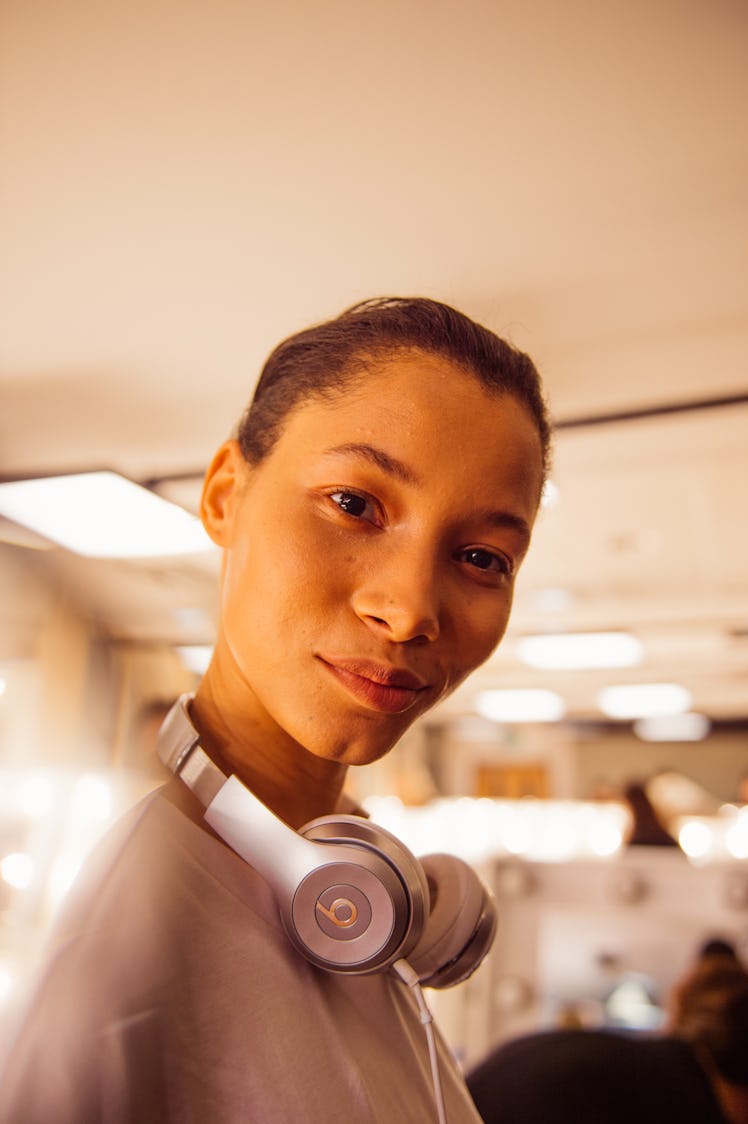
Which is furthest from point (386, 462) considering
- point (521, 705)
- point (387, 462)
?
point (521, 705)

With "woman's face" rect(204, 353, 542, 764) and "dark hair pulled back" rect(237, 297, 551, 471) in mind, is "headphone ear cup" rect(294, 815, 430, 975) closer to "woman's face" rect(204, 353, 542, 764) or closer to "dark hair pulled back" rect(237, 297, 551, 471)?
"woman's face" rect(204, 353, 542, 764)

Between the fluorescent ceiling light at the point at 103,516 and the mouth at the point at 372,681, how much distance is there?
19cm

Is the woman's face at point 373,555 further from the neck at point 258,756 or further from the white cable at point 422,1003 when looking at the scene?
the white cable at point 422,1003

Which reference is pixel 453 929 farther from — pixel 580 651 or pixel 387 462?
pixel 580 651

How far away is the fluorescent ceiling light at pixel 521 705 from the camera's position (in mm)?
5949

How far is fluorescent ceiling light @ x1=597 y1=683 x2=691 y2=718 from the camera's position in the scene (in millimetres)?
5750

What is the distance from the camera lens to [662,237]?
1.33m

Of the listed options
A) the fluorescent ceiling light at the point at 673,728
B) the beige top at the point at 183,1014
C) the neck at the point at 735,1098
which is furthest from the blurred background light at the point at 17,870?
the fluorescent ceiling light at the point at 673,728

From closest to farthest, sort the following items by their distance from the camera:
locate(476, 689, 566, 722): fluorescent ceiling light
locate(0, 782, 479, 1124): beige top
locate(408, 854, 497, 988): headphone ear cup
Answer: locate(0, 782, 479, 1124): beige top
locate(408, 854, 497, 988): headphone ear cup
locate(476, 689, 566, 722): fluorescent ceiling light

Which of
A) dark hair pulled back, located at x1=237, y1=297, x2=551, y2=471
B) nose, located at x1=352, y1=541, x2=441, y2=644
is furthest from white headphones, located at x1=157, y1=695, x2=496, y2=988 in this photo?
dark hair pulled back, located at x1=237, y1=297, x2=551, y2=471

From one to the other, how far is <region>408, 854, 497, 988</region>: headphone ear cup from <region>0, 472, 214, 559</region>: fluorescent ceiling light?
297 mm

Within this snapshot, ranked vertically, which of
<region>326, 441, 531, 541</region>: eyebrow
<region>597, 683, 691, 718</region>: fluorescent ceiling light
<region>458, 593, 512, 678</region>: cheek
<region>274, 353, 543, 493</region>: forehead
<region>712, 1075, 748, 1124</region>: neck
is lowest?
<region>712, 1075, 748, 1124</region>: neck

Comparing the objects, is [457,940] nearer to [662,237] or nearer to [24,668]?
[24,668]

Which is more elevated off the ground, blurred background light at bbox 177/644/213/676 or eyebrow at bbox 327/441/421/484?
eyebrow at bbox 327/441/421/484
